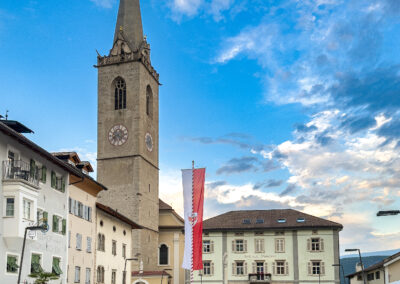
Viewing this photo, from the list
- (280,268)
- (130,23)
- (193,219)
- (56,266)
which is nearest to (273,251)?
(280,268)

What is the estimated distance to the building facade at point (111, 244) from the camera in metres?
50.2

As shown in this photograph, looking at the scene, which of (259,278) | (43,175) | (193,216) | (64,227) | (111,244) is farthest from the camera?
(259,278)

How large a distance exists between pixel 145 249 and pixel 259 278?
1546cm

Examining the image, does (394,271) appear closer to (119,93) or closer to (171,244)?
(171,244)

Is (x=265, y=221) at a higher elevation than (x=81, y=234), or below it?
higher

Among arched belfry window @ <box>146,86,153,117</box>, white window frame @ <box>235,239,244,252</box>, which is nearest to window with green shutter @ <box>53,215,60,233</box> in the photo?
white window frame @ <box>235,239,244,252</box>

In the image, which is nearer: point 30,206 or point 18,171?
point 18,171

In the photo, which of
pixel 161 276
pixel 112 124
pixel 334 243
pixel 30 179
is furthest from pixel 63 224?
pixel 334 243

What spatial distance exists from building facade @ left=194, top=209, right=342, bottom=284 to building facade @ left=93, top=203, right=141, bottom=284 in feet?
84.6

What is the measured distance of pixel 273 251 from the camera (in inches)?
3317

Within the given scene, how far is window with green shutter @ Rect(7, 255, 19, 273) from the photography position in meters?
32.7

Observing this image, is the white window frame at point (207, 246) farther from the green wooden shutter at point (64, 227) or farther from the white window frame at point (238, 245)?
the green wooden shutter at point (64, 227)

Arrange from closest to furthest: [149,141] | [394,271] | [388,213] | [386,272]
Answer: [388,213] < [394,271] < [386,272] < [149,141]

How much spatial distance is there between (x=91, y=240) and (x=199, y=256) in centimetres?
1117
